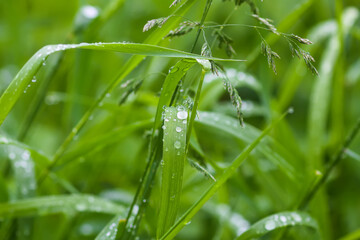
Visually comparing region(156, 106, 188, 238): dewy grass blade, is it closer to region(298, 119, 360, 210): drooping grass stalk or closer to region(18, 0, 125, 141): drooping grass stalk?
region(298, 119, 360, 210): drooping grass stalk

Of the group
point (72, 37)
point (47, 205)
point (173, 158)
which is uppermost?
point (72, 37)

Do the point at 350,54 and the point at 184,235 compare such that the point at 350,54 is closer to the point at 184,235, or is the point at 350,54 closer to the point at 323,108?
the point at 323,108

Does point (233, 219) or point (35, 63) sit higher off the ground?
point (35, 63)

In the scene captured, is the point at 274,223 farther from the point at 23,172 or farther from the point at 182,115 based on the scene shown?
the point at 23,172

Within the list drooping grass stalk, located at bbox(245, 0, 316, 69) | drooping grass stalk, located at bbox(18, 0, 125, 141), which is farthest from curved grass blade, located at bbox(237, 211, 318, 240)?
drooping grass stalk, located at bbox(18, 0, 125, 141)

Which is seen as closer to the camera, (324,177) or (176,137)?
(176,137)

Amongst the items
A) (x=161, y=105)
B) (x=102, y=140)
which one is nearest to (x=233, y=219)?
(x=102, y=140)

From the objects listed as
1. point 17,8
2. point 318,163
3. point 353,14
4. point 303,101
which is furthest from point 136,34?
point 318,163
